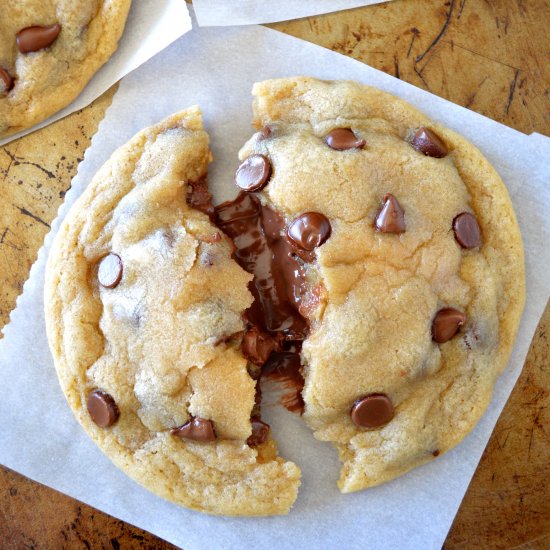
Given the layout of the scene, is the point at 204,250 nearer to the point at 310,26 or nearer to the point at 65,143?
the point at 65,143

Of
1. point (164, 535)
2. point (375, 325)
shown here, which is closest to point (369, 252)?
point (375, 325)

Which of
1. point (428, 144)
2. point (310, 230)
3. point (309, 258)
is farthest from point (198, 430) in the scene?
point (428, 144)

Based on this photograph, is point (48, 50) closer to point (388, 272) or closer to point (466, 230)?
point (388, 272)

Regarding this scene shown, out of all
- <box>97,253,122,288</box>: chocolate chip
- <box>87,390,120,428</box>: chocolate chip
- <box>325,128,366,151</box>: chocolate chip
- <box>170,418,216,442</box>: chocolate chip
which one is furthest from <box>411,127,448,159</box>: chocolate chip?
<box>87,390,120,428</box>: chocolate chip

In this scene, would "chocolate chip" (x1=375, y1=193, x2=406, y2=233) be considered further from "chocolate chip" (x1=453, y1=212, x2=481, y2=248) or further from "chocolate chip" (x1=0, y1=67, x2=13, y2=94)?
"chocolate chip" (x1=0, y1=67, x2=13, y2=94)

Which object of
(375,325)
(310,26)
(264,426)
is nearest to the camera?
(375,325)

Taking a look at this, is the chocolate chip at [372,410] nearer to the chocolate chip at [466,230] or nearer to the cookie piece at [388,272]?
the cookie piece at [388,272]
